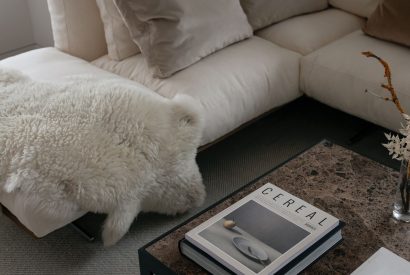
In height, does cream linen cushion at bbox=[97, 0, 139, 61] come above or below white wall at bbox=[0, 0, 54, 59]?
above

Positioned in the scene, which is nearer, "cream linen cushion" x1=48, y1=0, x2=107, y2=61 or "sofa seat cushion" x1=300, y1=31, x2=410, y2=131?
"sofa seat cushion" x1=300, y1=31, x2=410, y2=131

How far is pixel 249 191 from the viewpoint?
1.54m

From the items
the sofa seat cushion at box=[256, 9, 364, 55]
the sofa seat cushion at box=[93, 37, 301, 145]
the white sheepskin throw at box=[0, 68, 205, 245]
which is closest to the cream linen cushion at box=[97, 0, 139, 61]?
the sofa seat cushion at box=[93, 37, 301, 145]

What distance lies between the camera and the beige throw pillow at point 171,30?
205cm

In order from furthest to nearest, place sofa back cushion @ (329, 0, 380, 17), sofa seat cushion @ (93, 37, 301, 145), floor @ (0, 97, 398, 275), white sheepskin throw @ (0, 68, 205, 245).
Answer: sofa back cushion @ (329, 0, 380, 17), sofa seat cushion @ (93, 37, 301, 145), floor @ (0, 97, 398, 275), white sheepskin throw @ (0, 68, 205, 245)

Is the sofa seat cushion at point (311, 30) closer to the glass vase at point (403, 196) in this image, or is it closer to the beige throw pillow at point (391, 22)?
the beige throw pillow at point (391, 22)

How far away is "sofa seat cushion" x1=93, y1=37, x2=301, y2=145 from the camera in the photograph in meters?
2.03

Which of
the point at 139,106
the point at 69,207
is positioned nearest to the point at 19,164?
the point at 69,207

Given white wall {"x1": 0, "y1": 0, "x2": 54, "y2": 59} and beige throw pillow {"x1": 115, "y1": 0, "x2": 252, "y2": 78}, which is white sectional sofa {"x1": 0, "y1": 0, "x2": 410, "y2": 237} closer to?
beige throw pillow {"x1": 115, "y1": 0, "x2": 252, "y2": 78}

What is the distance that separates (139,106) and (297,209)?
67 centimetres

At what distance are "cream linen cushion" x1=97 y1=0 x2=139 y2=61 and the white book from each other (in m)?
1.33

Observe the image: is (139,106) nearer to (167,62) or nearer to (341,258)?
(167,62)

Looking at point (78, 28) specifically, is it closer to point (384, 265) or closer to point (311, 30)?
point (311, 30)

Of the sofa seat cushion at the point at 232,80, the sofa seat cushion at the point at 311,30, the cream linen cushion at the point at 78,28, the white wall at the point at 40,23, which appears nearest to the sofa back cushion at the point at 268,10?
the sofa seat cushion at the point at 311,30
